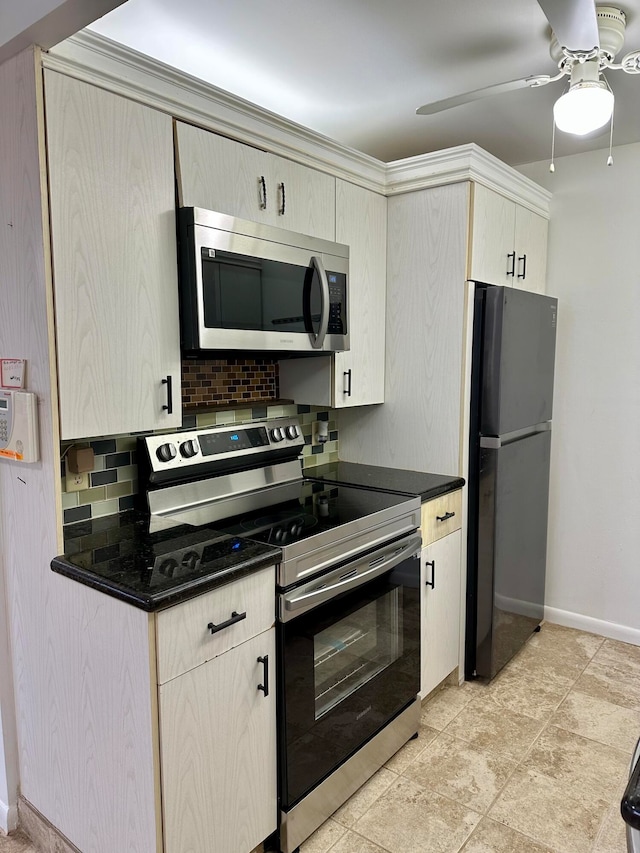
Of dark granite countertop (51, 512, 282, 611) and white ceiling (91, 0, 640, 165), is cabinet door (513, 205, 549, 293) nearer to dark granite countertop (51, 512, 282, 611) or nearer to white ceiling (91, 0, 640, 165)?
white ceiling (91, 0, 640, 165)

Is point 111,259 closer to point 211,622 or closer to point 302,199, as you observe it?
point 302,199

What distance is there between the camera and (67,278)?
62.7 inches

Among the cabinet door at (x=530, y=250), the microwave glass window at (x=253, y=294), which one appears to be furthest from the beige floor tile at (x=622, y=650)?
the microwave glass window at (x=253, y=294)

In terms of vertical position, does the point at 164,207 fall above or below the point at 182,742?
above

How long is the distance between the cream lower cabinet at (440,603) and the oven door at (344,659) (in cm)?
13

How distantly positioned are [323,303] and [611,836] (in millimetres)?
1971

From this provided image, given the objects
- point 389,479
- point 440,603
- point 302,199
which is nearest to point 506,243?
point 302,199

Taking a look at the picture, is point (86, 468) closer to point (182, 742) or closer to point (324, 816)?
point (182, 742)

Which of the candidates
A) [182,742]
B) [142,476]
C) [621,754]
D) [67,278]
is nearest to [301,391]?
[142,476]

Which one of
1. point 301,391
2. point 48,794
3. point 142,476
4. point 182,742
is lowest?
point 48,794

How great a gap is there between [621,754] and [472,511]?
105cm

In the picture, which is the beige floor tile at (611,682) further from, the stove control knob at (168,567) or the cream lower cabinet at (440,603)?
the stove control knob at (168,567)

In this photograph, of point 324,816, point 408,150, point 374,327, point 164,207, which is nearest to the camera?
point 164,207

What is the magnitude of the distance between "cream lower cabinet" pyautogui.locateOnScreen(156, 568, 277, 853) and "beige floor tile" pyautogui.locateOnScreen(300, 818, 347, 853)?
0.61 feet
